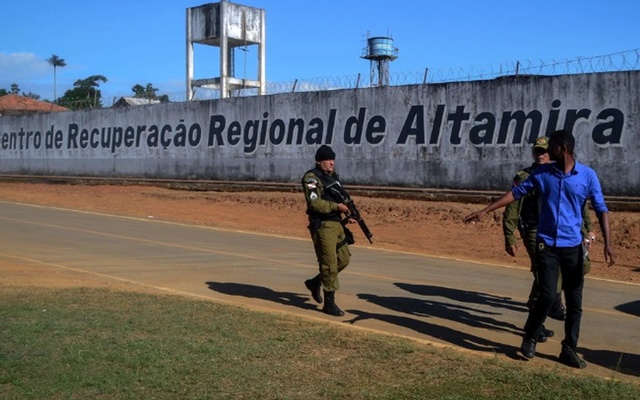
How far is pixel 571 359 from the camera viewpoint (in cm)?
626

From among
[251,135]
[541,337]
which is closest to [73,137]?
[251,135]

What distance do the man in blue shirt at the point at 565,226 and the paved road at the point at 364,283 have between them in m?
0.48

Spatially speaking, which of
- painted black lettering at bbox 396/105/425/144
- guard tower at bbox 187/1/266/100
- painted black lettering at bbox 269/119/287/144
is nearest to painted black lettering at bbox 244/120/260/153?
painted black lettering at bbox 269/119/287/144

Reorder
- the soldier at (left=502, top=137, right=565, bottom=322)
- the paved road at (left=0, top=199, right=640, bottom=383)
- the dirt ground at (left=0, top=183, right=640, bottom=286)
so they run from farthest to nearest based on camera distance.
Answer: the dirt ground at (left=0, top=183, right=640, bottom=286), the soldier at (left=502, top=137, right=565, bottom=322), the paved road at (left=0, top=199, right=640, bottom=383)

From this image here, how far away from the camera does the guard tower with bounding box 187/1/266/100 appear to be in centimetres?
3825

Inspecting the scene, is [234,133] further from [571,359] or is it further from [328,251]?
[571,359]

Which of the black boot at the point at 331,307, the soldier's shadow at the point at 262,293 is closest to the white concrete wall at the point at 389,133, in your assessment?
the soldier's shadow at the point at 262,293

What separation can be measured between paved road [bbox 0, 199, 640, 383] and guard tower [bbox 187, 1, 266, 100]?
21147 mm

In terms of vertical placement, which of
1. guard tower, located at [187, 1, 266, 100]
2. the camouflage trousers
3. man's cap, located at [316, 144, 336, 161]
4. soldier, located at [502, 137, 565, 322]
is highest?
guard tower, located at [187, 1, 266, 100]

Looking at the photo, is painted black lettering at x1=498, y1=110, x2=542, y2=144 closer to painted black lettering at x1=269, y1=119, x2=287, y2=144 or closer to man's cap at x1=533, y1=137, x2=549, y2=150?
painted black lettering at x1=269, y1=119, x2=287, y2=144

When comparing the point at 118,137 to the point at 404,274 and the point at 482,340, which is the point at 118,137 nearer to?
the point at 404,274

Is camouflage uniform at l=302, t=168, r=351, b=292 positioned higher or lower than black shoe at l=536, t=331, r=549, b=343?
higher

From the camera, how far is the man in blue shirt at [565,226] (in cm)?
622

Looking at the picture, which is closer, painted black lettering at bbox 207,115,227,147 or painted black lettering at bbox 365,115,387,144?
painted black lettering at bbox 365,115,387,144
